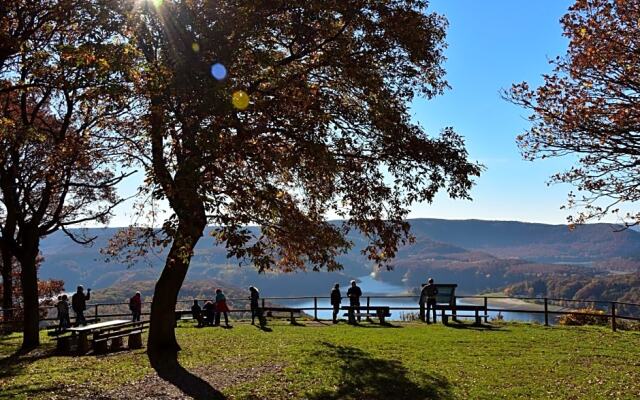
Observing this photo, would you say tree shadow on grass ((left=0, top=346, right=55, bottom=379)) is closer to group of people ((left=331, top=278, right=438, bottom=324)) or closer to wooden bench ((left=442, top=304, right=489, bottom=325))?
group of people ((left=331, top=278, right=438, bottom=324))

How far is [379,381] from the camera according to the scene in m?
10.5

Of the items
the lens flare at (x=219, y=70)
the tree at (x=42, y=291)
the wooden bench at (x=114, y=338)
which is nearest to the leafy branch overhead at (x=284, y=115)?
the lens flare at (x=219, y=70)

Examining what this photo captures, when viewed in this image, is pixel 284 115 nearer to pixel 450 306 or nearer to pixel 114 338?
pixel 114 338

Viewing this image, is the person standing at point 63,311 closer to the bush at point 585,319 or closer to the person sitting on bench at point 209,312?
the person sitting on bench at point 209,312

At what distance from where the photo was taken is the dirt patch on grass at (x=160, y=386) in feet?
30.8

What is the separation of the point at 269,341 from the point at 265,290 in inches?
5693

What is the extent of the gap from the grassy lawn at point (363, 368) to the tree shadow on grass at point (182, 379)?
152 millimetres

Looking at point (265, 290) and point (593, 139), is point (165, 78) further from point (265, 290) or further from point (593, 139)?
point (265, 290)

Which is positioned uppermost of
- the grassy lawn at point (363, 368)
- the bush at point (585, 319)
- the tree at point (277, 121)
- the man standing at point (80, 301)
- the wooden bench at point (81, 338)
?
the tree at point (277, 121)

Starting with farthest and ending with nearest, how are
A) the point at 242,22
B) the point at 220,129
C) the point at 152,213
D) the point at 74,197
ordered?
the point at 74,197
the point at 152,213
the point at 242,22
the point at 220,129

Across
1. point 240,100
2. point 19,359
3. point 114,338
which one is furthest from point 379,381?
point 19,359

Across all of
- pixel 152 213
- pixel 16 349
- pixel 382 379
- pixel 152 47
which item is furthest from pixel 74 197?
pixel 382 379

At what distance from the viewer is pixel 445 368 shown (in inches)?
462

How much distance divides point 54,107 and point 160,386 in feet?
42.1
